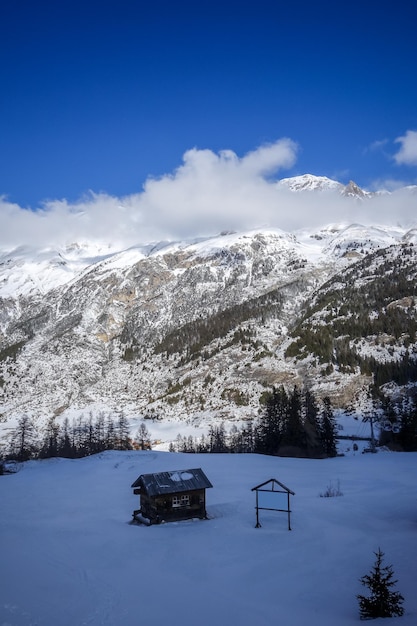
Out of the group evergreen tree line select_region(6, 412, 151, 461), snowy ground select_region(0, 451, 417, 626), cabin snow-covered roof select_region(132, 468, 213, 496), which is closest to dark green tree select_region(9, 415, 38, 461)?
evergreen tree line select_region(6, 412, 151, 461)

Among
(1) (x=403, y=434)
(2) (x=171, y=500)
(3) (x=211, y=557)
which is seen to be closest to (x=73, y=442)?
(1) (x=403, y=434)

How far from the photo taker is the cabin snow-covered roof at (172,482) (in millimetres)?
34062

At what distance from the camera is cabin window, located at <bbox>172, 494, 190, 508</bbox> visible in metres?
34.5

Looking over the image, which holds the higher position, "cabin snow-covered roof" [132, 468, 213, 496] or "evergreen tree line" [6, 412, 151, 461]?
"cabin snow-covered roof" [132, 468, 213, 496]

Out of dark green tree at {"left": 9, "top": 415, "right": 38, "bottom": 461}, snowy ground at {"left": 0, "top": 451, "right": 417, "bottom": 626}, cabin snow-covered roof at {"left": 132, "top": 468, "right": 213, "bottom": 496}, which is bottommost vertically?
dark green tree at {"left": 9, "top": 415, "right": 38, "bottom": 461}

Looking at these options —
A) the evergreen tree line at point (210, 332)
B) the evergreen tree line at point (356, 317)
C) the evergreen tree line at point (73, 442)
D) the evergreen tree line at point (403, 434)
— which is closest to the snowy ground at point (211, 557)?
the evergreen tree line at point (403, 434)

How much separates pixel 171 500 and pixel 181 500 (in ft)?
2.59

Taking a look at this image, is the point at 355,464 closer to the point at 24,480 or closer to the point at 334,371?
the point at 24,480

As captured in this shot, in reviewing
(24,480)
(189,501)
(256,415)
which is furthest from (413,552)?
(256,415)

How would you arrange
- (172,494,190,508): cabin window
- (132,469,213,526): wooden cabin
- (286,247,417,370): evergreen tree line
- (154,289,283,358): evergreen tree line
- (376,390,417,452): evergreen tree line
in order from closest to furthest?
1. (132,469,213,526): wooden cabin
2. (172,494,190,508): cabin window
3. (376,390,417,452): evergreen tree line
4. (286,247,417,370): evergreen tree line
5. (154,289,283,358): evergreen tree line

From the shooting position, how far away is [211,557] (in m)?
24.2

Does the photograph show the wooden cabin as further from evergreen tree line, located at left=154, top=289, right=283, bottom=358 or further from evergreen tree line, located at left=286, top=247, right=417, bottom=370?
evergreen tree line, located at left=154, top=289, right=283, bottom=358

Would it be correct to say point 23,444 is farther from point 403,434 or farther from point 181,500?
point 403,434

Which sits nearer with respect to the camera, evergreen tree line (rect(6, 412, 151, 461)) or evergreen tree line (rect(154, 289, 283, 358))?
evergreen tree line (rect(6, 412, 151, 461))
